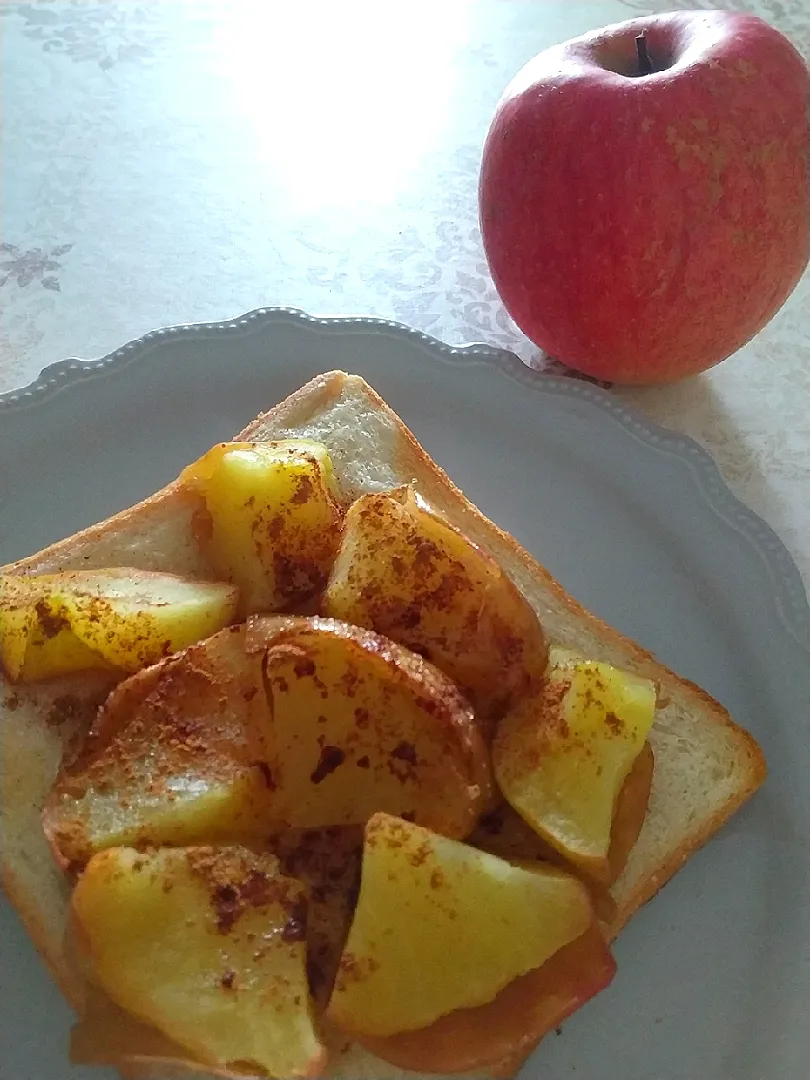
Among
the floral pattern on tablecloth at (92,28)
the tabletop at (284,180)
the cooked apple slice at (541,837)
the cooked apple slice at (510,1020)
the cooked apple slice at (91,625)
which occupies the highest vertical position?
the floral pattern on tablecloth at (92,28)

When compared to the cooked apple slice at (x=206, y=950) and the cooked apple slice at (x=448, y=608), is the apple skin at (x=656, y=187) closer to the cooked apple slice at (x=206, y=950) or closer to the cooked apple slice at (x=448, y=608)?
the cooked apple slice at (x=448, y=608)

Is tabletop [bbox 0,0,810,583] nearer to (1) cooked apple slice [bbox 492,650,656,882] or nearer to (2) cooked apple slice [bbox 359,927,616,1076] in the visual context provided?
(1) cooked apple slice [bbox 492,650,656,882]

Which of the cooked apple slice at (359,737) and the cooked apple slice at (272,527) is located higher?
the cooked apple slice at (272,527)

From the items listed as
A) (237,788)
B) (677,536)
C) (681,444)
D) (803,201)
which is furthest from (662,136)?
(237,788)

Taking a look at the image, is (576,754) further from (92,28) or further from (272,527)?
(92,28)

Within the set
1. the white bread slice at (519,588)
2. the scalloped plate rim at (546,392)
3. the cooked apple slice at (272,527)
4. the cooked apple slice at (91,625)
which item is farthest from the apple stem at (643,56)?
the cooked apple slice at (91,625)

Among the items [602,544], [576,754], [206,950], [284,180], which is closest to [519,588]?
[602,544]
